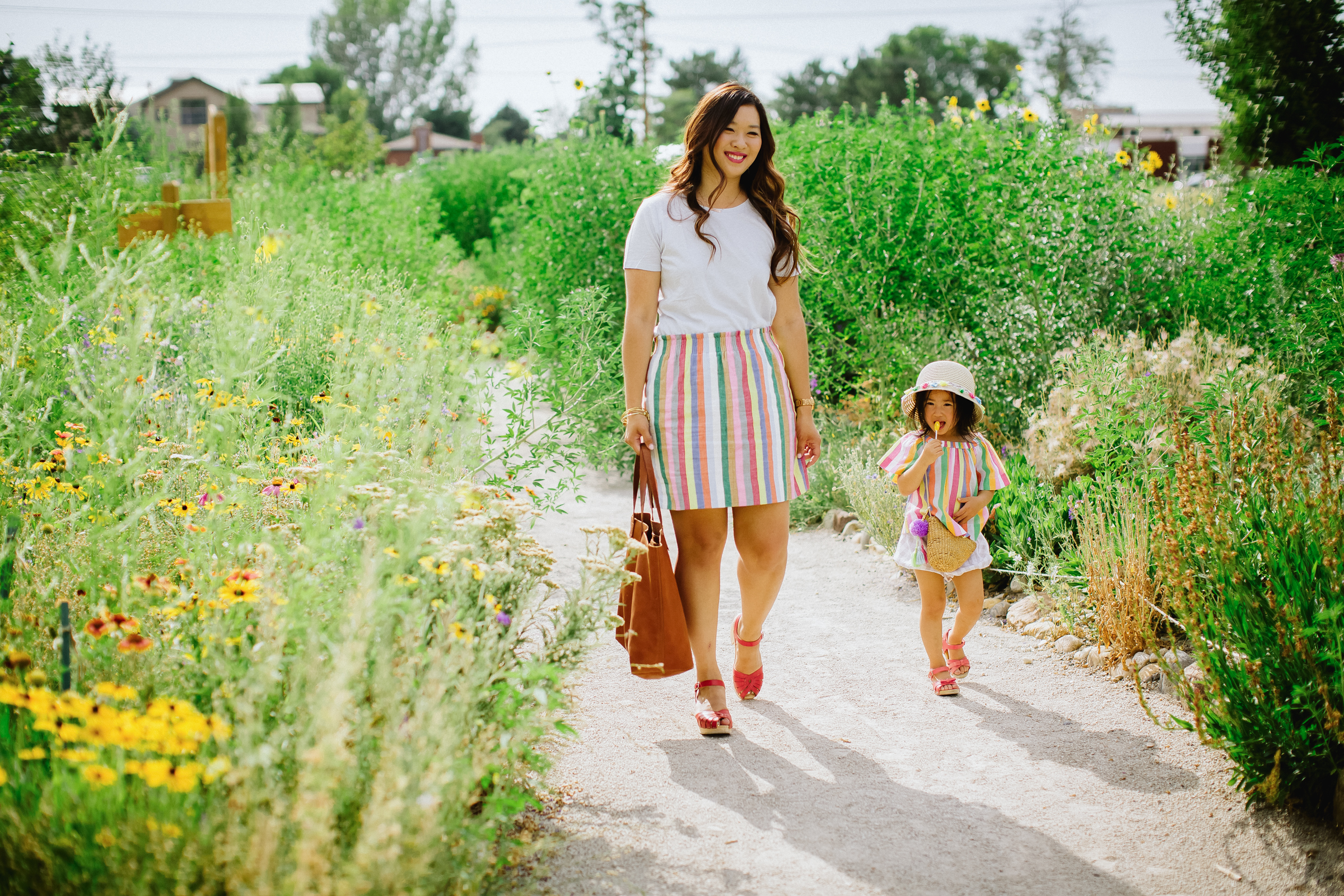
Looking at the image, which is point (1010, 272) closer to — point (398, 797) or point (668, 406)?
point (668, 406)

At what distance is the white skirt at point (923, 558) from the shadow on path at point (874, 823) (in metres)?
0.75

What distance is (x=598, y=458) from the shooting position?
5480 millimetres

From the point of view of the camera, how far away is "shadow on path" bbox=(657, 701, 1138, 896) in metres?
2.36

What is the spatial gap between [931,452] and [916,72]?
43640mm

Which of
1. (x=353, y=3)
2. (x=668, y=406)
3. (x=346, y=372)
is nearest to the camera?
(x=668, y=406)

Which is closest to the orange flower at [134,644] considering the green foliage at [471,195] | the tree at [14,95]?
the tree at [14,95]

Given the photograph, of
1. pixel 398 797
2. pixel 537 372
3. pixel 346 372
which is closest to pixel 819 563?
pixel 537 372

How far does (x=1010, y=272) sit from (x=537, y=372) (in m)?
2.85

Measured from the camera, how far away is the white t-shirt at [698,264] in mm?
3018

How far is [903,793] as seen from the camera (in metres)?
2.81

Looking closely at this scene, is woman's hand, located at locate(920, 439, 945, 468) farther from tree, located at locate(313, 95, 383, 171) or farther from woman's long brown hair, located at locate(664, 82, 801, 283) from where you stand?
tree, located at locate(313, 95, 383, 171)

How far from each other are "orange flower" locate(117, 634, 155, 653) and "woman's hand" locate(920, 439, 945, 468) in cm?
246

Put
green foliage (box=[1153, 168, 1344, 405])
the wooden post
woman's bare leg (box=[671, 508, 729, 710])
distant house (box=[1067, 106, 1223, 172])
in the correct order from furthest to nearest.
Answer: the wooden post < distant house (box=[1067, 106, 1223, 172]) < green foliage (box=[1153, 168, 1344, 405]) < woman's bare leg (box=[671, 508, 729, 710])

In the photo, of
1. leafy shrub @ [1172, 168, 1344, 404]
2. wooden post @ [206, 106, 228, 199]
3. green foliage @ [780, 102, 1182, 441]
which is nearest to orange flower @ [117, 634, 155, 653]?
green foliage @ [780, 102, 1182, 441]
